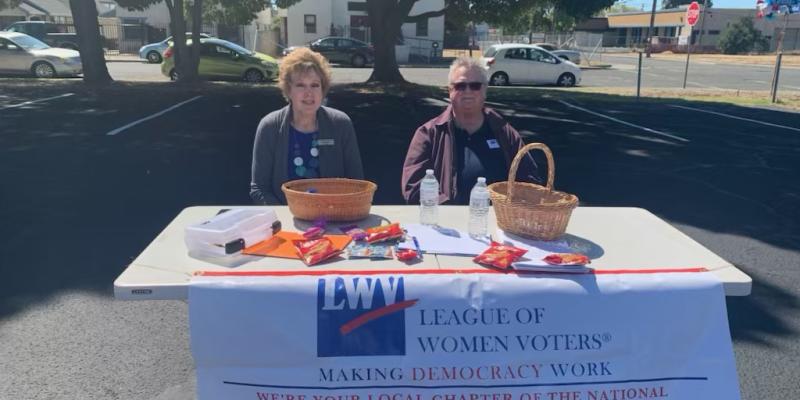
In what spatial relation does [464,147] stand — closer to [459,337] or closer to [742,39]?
[459,337]

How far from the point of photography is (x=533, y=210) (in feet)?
8.71

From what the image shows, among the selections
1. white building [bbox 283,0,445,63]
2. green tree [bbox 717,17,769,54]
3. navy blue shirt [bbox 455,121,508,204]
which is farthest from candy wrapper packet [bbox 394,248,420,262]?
green tree [bbox 717,17,769,54]

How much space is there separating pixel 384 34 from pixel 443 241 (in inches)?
658

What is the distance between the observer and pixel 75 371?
3213 millimetres

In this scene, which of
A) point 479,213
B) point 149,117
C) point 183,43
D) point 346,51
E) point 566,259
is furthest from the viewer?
point 346,51

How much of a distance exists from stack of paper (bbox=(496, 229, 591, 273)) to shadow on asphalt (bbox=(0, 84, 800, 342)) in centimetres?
189

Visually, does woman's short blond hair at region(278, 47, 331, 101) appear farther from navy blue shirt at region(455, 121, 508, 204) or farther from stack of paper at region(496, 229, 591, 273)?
stack of paper at region(496, 229, 591, 273)

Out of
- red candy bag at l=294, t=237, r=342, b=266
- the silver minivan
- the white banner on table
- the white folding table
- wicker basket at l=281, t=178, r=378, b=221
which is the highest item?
the silver minivan

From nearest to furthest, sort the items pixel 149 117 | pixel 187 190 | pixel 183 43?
pixel 187 190
pixel 149 117
pixel 183 43

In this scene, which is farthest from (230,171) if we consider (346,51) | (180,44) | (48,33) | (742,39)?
(742,39)

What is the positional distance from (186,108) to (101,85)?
5393mm

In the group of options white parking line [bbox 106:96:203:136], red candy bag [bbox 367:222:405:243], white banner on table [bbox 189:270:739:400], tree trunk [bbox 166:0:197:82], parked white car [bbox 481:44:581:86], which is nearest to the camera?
white banner on table [bbox 189:270:739:400]

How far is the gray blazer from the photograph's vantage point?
371 cm

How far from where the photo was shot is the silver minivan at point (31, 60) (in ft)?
64.6
